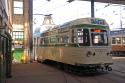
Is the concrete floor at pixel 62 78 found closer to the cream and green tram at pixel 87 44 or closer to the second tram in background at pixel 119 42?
the cream and green tram at pixel 87 44

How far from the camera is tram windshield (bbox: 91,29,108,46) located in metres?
16.8

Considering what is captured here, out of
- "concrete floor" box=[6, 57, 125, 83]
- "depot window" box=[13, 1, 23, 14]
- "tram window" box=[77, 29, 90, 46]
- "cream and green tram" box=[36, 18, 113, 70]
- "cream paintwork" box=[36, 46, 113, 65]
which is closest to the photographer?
"concrete floor" box=[6, 57, 125, 83]

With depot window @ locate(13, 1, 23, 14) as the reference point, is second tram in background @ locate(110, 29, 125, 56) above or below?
below

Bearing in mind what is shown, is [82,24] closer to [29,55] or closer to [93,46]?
[93,46]

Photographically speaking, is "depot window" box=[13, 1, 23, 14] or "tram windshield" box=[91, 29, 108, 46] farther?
"depot window" box=[13, 1, 23, 14]

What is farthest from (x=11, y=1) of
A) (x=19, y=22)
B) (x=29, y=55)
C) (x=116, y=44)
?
(x=116, y=44)

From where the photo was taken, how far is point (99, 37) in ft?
56.0

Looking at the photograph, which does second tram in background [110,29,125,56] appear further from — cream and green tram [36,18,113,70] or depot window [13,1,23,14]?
cream and green tram [36,18,113,70]

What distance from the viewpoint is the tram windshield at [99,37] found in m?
16.8

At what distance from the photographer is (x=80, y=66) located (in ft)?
54.9

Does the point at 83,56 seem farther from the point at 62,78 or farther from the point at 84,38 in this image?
the point at 62,78

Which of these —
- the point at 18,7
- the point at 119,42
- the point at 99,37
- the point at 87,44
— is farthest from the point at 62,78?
the point at 119,42

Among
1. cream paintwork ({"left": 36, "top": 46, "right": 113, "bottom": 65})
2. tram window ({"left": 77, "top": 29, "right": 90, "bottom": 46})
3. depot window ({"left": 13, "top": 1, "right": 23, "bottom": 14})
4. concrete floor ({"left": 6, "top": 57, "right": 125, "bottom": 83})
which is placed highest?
depot window ({"left": 13, "top": 1, "right": 23, "bottom": 14})

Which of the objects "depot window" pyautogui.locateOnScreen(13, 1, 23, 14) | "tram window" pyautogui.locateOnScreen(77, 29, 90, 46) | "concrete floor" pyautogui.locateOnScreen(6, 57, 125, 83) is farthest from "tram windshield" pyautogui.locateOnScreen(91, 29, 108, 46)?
"depot window" pyautogui.locateOnScreen(13, 1, 23, 14)
